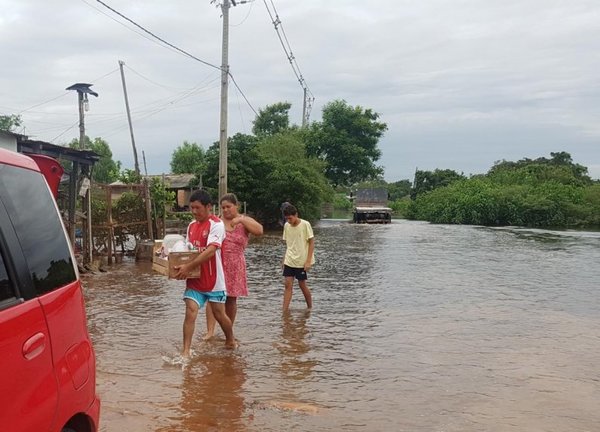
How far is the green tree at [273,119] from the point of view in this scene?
5944cm

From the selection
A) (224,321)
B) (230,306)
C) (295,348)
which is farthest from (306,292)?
(224,321)

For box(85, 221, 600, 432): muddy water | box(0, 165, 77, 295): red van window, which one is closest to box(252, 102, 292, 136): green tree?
box(85, 221, 600, 432): muddy water

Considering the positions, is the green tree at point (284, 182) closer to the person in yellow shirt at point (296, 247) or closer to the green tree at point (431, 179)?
the person in yellow shirt at point (296, 247)

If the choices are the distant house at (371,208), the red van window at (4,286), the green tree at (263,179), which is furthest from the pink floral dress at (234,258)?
the distant house at (371,208)

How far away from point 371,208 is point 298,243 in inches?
1447

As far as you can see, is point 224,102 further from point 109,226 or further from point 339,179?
point 339,179

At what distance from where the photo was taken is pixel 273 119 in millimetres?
59500

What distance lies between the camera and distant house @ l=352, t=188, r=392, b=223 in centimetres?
4509

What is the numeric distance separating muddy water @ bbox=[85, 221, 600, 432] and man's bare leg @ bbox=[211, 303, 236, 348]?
6.0 inches

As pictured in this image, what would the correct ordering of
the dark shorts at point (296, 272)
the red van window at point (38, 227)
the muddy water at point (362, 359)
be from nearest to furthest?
the red van window at point (38, 227) < the muddy water at point (362, 359) < the dark shorts at point (296, 272)

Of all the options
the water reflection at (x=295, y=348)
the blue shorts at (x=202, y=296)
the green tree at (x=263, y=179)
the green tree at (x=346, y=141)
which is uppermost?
the green tree at (x=346, y=141)

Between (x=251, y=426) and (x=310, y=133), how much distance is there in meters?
51.7

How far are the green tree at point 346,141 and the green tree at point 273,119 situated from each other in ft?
11.0

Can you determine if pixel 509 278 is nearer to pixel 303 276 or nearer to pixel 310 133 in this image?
pixel 303 276
